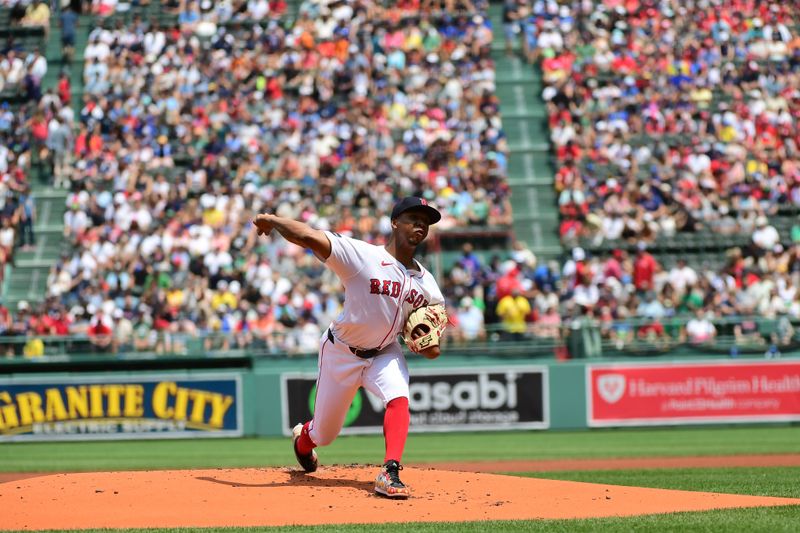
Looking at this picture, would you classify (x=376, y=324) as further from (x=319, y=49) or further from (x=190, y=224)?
(x=319, y=49)

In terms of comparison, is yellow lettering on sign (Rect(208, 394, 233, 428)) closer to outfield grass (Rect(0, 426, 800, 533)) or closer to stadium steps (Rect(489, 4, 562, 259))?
outfield grass (Rect(0, 426, 800, 533))

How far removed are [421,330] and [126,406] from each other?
1144 cm

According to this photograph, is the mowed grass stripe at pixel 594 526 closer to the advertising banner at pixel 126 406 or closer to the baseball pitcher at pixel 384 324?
the baseball pitcher at pixel 384 324

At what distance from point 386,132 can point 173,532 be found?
17986 millimetres

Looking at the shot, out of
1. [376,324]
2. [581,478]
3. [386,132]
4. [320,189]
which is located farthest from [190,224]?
[376,324]

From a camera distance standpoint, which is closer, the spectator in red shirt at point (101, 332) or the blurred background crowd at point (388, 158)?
the spectator in red shirt at point (101, 332)

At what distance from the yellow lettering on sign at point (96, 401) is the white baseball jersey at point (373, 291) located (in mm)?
11164

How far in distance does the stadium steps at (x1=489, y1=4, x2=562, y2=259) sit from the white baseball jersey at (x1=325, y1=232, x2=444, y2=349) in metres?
14.8

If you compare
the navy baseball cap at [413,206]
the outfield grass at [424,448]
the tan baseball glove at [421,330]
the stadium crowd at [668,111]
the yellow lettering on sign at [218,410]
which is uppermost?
the stadium crowd at [668,111]

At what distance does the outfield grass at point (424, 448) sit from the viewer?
1461 cm

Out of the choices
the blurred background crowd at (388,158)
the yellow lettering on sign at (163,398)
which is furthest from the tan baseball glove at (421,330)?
the yellow lettering on sign at (163,398)

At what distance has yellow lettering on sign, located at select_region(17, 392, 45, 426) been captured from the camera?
18.5 meters

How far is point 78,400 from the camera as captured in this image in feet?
60.9

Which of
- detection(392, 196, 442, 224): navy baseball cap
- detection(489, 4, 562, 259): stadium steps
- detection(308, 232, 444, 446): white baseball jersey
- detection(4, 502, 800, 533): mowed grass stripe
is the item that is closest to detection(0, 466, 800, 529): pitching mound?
detection(4, 502, 800, 533): mowed grass stripe
